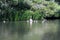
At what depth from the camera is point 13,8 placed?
38125 millimetres

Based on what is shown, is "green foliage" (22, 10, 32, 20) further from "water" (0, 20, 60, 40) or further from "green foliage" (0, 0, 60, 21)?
"water" (0, 20, 60, 40)

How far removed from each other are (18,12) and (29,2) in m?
2.44

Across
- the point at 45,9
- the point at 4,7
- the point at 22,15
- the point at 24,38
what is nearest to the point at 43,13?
the point at 45,9

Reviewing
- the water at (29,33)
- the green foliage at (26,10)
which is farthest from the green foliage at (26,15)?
the water at (29,33)

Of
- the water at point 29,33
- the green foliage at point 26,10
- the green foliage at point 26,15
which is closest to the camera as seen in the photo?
the water at point 29,33

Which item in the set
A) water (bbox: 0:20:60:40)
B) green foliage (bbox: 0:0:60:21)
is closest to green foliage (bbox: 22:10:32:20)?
green foliage (bbox: 0:0:60:21)

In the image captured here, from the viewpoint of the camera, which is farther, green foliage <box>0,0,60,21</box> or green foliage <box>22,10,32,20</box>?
green foliage <box>22,10,32,20</box>

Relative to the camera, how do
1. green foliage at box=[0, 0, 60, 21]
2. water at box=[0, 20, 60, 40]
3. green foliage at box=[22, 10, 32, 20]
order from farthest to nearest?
green foliage at box=[22, 10, 32, 20], green foliage at box=[0, 0, 60, 21], water at box=[0, 20, 60, 40]

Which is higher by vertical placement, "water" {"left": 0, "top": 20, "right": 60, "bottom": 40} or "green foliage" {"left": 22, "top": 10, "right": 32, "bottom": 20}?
"water" {"left": 0, "top": 20, "right": 60, "bottom": 40}

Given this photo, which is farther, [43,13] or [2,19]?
[43,13]

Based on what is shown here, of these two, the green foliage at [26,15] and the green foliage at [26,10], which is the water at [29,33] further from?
the green foliage at [26,15]

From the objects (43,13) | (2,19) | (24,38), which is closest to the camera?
(24,38)

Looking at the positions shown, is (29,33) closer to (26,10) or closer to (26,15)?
(26,15)

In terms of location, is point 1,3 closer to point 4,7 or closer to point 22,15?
point 4,7
